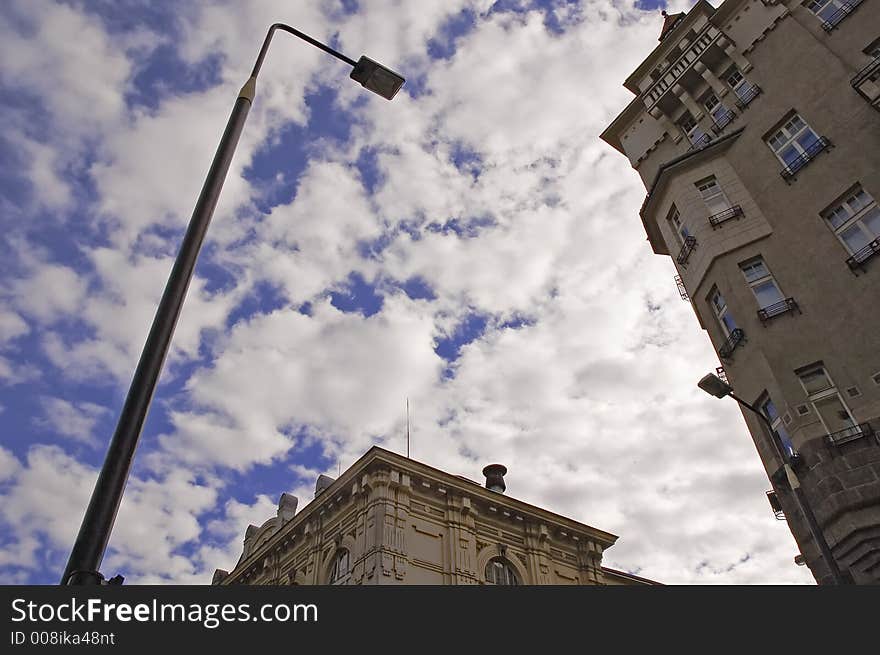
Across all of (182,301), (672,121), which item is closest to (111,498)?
(182,301)

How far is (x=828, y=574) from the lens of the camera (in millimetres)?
15641

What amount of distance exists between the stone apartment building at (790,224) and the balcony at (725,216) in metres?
0.04

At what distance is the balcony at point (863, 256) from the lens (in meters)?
16.7

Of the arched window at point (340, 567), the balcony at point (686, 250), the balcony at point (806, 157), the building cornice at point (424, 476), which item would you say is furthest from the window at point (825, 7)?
the arched window at point (340, 567)

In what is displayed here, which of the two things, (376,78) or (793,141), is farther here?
(793,141)

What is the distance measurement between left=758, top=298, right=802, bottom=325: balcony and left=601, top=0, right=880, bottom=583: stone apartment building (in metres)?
0.04

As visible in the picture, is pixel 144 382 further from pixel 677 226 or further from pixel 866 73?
pixel 866 73

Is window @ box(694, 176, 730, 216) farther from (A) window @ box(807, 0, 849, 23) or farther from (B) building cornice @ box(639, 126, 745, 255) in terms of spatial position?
(A) window @ box(807, 0, 849, 23)

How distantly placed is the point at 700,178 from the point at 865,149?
5.04 metres

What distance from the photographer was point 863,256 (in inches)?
666

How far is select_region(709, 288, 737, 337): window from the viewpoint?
19.8 metres

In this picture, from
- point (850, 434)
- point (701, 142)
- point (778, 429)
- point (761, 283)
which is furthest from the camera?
point (701, 142)

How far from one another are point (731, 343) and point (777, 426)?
294cm

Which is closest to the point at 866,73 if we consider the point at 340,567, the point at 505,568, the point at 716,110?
the point at 716,110
